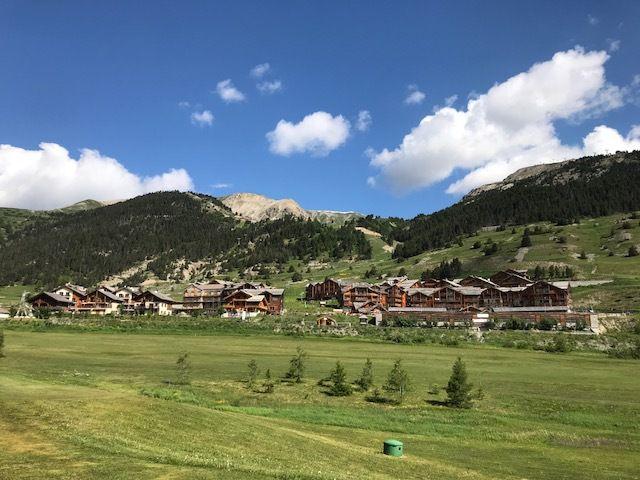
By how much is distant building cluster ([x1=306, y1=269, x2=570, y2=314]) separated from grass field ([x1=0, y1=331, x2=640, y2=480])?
71.9 metres

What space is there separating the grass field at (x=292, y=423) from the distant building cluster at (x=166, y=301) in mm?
85117

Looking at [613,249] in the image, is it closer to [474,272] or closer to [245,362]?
[474,272]

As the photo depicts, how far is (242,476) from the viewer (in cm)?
1642

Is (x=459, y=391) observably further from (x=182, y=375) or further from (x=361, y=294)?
(x=361, y=294)

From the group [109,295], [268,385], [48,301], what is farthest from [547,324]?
[48,301]

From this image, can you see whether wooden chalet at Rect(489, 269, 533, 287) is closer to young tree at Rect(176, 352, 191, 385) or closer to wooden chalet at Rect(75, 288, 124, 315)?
wooden chalet at Rect(75, 288, 124, 315)

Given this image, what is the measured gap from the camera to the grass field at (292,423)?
1814 cm

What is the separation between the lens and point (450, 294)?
14812 centimetres

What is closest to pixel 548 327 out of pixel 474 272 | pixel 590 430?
pixel 590 430

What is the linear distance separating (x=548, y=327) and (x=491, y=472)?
8872 cm

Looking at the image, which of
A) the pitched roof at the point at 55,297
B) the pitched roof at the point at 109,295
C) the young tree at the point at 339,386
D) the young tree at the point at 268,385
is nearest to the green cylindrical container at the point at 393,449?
the young tree at the point at 339,386

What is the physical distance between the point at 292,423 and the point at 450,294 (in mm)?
123903

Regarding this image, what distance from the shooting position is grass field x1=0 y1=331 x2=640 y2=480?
59.5 feet

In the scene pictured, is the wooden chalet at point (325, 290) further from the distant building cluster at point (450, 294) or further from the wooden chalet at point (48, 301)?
the wooden chalet at point (48, 301)
